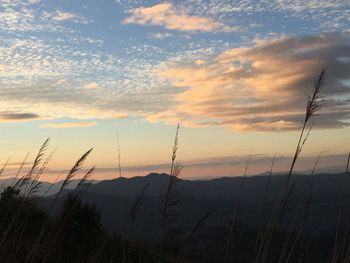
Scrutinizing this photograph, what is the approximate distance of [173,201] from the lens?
3.34 metres

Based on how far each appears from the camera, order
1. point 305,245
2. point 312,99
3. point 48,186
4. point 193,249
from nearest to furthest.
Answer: point 312,99 → point 305,245 → point 193,249 → point 48,186

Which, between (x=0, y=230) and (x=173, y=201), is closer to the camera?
(x=173, y=201)

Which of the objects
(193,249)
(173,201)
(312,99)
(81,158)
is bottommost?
(193,249)

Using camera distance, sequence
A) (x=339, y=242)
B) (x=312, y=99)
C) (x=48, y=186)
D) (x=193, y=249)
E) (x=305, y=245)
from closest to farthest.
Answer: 1. (x=312, y=99)
2. (x=339, y=242)
3. (x=305, y=245)
4. (x=193, y=249)
5. (x=48, y=186)

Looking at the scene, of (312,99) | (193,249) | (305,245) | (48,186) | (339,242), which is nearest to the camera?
(312,99)

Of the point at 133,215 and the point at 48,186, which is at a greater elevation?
the point at 48,186

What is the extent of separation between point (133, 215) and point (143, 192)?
9.3 inches

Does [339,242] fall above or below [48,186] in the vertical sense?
below

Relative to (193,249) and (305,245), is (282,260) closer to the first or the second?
(305,245)

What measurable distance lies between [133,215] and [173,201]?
59 cm

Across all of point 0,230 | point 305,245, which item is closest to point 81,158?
point 0,230

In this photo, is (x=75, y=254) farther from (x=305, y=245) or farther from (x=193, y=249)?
(x=305, y=245)

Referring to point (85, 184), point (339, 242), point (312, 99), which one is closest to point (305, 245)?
point (339, 242)

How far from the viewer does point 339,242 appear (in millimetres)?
3551
